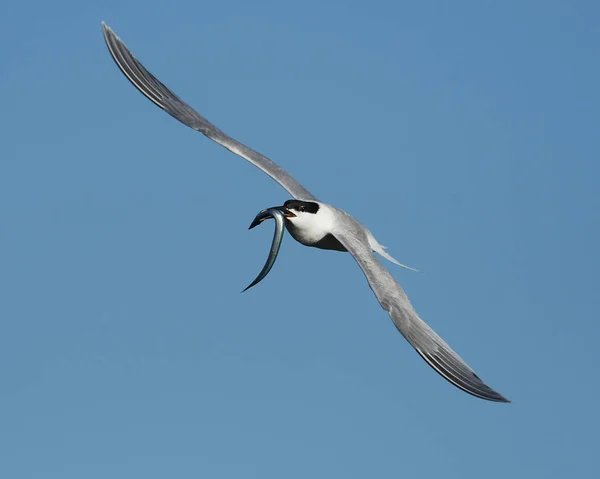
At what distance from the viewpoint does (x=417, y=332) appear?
45.2 feet

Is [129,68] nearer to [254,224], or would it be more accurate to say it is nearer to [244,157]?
[244,157]

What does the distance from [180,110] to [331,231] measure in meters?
3.73

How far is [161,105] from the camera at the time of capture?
60.1ft

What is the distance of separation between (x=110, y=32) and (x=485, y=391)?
8.62m

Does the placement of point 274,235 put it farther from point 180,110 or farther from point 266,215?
point 180,110

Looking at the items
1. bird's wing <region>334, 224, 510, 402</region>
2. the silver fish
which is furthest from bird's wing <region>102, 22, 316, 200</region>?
bird's wing <region>334, 224, 510, 402</region>

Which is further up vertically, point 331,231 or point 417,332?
point 331,231

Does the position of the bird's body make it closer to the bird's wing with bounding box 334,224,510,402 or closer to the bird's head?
the bird's head

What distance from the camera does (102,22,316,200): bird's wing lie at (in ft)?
59.0

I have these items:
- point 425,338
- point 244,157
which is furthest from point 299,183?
point 425,338

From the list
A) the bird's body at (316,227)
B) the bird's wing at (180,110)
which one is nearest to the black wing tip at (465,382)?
the bird's body at (316,227)

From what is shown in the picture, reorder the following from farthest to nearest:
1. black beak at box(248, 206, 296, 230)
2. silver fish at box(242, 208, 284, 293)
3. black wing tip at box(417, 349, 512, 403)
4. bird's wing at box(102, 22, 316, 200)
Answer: bird's wing at box(102, 22, 316, 200) → black beak at box(248, 206, 296, 230) → silver fish at box(242, 208, 284, 293) → black wing tip at box(417, 349, 512, 403)

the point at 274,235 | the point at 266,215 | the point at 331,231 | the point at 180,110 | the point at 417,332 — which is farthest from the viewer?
the point at 180,110

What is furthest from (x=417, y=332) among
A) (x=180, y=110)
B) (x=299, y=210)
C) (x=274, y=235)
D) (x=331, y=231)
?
(x=180, y=110)
